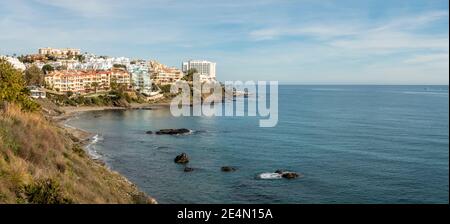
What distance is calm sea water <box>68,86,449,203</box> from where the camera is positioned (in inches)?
1232

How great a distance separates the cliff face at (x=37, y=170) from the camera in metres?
10.5

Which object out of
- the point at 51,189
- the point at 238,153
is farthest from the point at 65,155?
the point at 238,153

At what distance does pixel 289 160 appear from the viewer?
139ft

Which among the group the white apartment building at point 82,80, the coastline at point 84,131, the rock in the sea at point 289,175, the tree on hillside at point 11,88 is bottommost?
the rock in the sea at point 289,175

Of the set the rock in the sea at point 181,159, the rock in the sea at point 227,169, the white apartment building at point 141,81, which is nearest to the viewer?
the rock in the sea at point 227,169

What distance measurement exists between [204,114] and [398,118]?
3770 centimetres

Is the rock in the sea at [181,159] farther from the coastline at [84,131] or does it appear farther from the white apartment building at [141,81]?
the white apartment building at [141,81]

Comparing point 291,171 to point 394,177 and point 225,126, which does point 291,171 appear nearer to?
point 394,177

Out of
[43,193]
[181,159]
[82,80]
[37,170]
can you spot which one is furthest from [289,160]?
[82,80]

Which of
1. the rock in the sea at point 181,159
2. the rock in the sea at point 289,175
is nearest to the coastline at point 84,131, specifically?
the rock in the sea at point 181,159

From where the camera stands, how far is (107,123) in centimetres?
7381

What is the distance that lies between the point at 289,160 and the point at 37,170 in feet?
106

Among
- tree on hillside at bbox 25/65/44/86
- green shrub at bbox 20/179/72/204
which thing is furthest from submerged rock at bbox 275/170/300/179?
tree on hillside at bbox 25/65/44/86

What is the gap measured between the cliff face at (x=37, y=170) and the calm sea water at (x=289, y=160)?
42.9 ft
